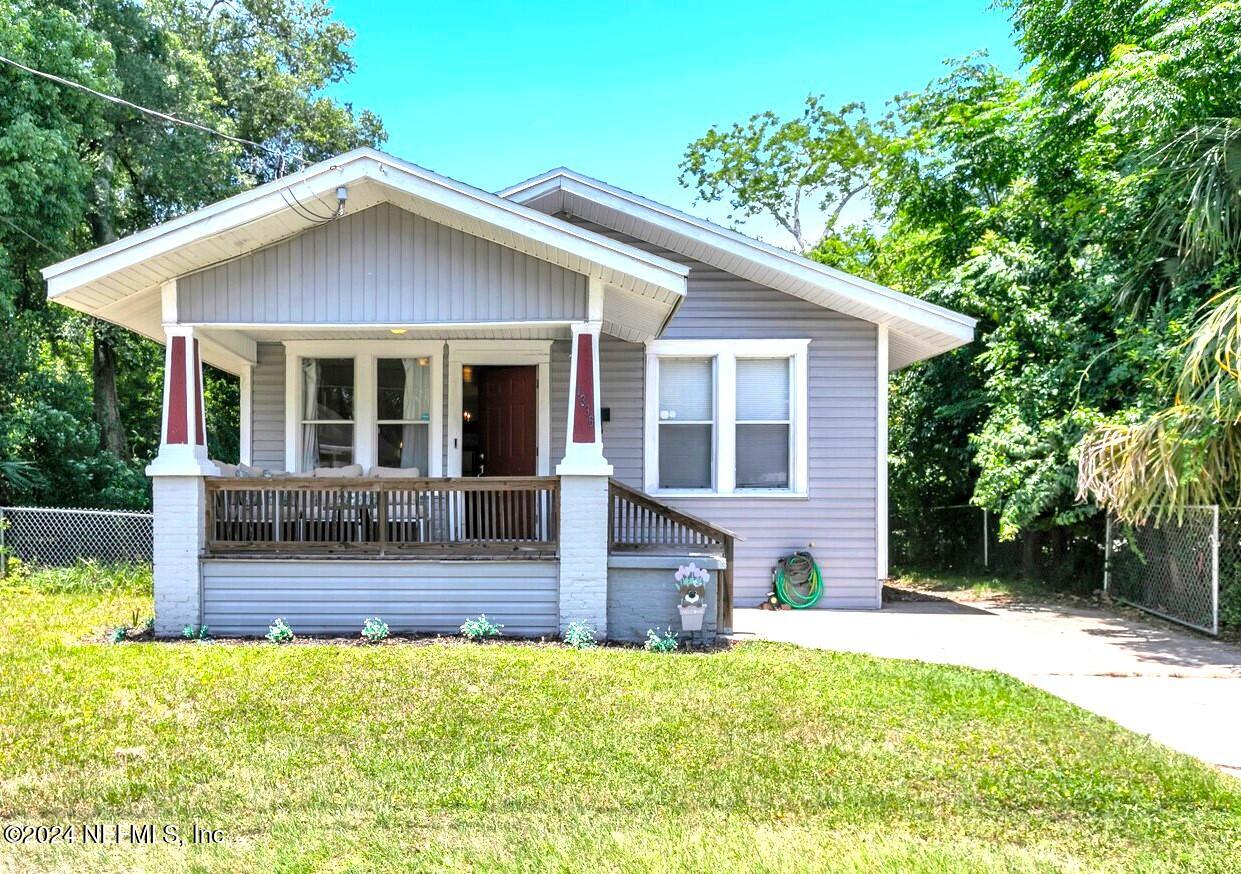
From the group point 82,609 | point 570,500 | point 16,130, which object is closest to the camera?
point 570,500

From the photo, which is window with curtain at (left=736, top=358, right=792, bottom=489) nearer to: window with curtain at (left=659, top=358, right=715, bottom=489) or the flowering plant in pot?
window with curtain at (left=659, top=358, right=715, bottom=489)

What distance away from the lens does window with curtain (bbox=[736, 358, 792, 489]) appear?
10.1 metres

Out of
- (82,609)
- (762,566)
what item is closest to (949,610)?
(762,566)

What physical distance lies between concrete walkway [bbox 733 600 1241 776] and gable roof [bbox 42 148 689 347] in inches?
142

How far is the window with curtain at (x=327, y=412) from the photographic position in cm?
973

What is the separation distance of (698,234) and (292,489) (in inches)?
196

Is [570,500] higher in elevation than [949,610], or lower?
higher

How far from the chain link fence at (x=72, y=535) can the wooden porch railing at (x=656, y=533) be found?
23.9 ft

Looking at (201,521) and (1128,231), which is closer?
(201,521)

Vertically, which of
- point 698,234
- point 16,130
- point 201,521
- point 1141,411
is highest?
point 16,130

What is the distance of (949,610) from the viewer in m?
10.2

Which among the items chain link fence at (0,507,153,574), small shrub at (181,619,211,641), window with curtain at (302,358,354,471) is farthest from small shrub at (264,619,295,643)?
chain link fence at (0,507,153,574)

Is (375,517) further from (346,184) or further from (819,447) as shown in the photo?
(819,447)

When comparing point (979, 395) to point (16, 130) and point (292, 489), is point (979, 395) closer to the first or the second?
point (292, 489)
